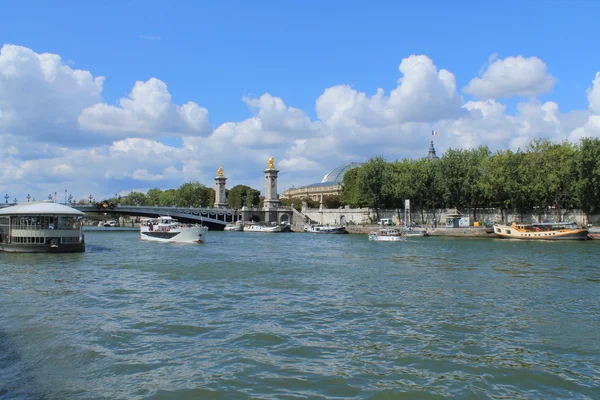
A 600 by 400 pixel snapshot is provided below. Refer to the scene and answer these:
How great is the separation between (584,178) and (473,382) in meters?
70.5

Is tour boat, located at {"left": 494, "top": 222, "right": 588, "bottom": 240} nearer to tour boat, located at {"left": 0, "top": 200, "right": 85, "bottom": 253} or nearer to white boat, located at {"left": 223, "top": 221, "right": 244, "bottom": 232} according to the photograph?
tour boat, located at {"left": 0, "top": 200, "right": 85, "bottom": 253}

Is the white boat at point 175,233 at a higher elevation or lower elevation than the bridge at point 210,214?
lower

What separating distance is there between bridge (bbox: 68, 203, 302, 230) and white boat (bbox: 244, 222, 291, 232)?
926 cm

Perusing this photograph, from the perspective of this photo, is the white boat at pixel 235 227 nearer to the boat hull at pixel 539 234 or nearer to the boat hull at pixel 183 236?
the boat hull at pixel 183 236

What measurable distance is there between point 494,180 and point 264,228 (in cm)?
4539

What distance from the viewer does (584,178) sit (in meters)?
72.4

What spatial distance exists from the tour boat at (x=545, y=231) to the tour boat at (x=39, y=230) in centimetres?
5213

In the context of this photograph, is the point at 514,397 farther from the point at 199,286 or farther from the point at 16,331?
the point at 199,286

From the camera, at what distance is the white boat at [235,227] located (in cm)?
11456

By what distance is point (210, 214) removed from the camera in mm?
122438

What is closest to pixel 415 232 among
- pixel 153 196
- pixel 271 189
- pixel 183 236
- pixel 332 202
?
pixel 183 236

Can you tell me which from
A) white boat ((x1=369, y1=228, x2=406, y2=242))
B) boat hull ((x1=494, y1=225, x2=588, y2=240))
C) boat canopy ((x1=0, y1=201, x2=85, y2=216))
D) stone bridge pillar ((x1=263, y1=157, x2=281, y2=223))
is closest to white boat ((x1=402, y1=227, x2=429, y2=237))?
boat hull ((x1=494, y1=225, x2=588, y2=240))

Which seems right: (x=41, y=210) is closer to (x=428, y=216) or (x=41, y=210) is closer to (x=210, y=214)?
(x=428, y=216)

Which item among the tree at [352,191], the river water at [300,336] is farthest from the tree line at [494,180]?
the river water at [300,336]
